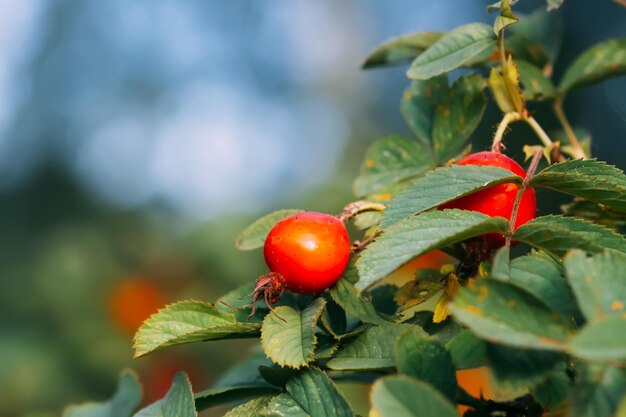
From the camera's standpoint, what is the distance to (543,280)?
0.57 metres

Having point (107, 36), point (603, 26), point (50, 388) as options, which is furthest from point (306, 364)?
point (107, 36)

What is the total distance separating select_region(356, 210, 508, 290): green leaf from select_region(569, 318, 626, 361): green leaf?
17cm

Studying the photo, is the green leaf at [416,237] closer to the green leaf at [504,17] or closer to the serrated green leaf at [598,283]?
the serrated green leaf at [598,283]

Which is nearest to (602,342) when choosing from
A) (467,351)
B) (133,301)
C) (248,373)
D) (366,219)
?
(467,351)

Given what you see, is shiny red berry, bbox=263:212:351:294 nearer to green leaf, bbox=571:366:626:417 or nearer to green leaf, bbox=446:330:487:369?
green leaf, bbox=446:330:487:369

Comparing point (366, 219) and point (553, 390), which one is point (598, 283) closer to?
point (553, 390)

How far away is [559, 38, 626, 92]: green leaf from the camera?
1.17 meters

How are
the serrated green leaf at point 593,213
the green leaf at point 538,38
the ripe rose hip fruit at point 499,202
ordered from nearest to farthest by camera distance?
the ripe rose hip fruit at point 499,202, the serrated green leaf at point 593,213, the green leaf at point 538,38

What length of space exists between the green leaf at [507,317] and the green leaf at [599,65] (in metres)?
0.81

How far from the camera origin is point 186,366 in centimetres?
331

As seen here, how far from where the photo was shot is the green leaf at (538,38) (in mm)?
1248

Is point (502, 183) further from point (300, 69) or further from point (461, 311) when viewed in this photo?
point (300, 69)

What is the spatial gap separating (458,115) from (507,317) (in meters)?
Answer: 0.59

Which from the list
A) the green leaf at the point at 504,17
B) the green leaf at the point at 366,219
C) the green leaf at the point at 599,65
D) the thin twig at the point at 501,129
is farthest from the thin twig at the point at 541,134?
the green leaf at the point at 599,65
